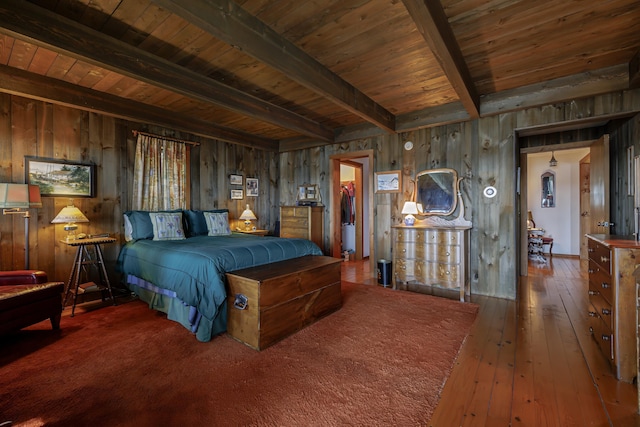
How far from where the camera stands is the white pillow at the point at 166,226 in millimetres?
3604

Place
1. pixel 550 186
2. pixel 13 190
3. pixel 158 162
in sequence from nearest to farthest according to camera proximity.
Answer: pixel 13 190 < pixel 158 162 < pixel 550 186

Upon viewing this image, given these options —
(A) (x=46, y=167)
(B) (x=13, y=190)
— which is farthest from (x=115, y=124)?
(B) (x=13, y=190)

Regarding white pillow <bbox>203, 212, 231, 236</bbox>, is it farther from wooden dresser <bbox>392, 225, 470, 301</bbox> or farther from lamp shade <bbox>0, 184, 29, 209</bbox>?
wooden dresser <bbox>392, 225, 470, 301</bbox>

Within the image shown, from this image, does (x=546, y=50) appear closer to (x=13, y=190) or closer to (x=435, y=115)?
(x=435, y=115)

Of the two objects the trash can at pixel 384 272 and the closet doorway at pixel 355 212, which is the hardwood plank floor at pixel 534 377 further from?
the closet doorway at pixel 355 212

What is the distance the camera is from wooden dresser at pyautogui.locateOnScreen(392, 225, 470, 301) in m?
3.60

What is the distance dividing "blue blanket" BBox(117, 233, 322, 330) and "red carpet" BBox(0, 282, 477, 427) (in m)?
0.41

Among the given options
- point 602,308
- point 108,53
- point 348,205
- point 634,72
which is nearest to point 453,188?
point 634,72

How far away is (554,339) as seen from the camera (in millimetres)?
2438

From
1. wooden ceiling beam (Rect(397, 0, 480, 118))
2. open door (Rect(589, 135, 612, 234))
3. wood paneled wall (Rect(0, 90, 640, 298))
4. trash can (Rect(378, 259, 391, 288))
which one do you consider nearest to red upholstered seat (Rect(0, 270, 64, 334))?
wood paneled wall (Rect(0, 90, 640, 298))

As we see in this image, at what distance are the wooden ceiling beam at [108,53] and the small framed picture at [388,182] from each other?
7.45 feet

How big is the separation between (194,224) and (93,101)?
75.4 inches

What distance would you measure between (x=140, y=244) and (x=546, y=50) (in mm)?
4784

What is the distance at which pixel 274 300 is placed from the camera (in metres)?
2.37
